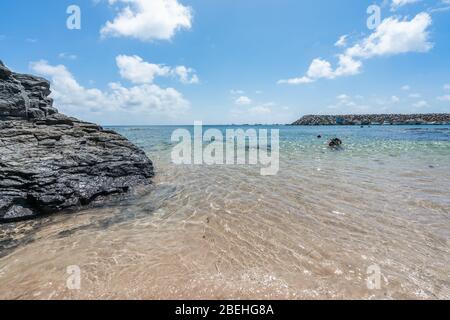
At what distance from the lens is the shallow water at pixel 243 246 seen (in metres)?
4.02

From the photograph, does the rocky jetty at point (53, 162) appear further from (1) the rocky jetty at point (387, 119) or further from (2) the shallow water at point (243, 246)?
(1) the rocky jetty at point (387, 119)

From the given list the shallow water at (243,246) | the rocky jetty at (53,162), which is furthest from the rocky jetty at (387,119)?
the rocky jetty at (53,162)

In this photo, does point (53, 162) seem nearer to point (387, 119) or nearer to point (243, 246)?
point (243, 246)

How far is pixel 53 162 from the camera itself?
8.70m

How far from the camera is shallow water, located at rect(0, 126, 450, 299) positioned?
4.02 meters

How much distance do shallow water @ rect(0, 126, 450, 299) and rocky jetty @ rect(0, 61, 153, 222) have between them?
98 cm

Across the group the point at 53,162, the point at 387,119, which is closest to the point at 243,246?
the point at 53,162

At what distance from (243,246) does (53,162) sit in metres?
7.60

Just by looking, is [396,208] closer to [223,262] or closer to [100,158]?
[223,262]

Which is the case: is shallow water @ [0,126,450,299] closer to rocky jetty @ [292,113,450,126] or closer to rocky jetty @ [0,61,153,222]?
rocky jetty @ [0,61,153,222]

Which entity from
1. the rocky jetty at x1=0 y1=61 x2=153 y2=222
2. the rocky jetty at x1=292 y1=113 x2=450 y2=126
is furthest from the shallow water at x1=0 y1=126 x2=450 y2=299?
the rocky jetty at x1=292 y1=113 x2=450 y2=126
